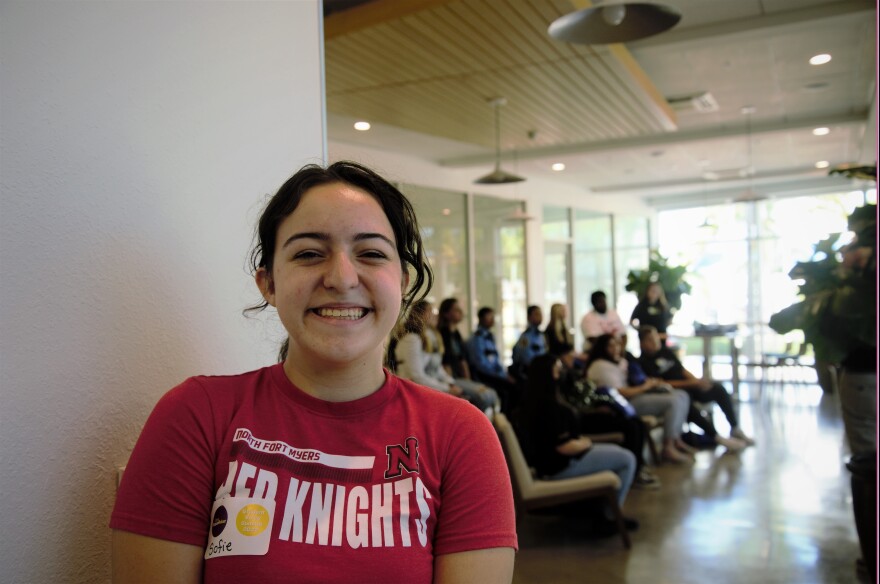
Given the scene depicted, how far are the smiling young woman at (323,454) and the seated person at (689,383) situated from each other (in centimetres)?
625

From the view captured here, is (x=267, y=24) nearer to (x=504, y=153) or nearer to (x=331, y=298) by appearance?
(x=331, y=298)

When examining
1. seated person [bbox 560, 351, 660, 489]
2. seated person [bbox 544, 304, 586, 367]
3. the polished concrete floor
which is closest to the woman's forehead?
the polished concrete floor

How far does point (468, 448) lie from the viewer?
1196 mm

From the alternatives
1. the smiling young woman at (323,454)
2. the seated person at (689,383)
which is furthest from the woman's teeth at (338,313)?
the seated person at (689,383)

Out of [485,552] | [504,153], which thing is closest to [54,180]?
[485,552]

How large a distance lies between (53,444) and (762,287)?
15.3 m

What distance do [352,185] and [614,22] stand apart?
2.54m

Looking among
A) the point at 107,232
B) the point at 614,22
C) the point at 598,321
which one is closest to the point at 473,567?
the point at 107,232

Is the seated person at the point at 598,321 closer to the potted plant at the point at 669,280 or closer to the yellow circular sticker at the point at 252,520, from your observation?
the potted plant at the point at 669,280

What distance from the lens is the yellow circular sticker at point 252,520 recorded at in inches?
41.1

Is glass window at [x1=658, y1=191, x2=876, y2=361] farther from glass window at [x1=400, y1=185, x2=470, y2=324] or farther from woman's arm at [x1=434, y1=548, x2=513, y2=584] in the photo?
woman's arm at [x1=434, y1=548, x2=513, y2=584]

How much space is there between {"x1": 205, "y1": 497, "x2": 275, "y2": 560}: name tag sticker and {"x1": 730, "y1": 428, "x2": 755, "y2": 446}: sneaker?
6.96 metres

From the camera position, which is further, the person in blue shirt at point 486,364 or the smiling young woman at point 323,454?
the person in blue shirt at point 486,364

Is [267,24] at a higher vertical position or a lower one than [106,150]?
higher
